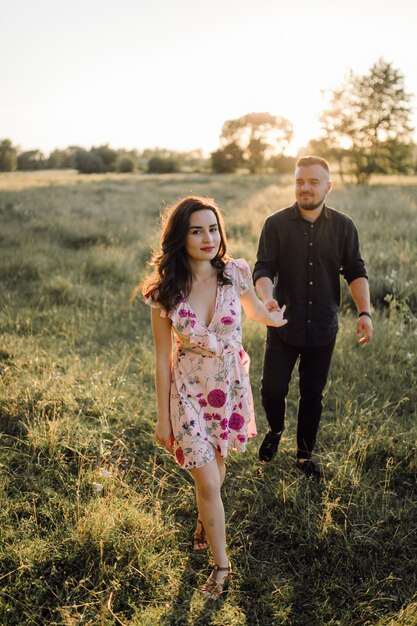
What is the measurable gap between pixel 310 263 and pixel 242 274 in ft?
2.49

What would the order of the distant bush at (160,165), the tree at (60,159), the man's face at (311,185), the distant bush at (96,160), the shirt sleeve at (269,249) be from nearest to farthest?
the man's face at (311,185) < the shirt sleeve at (269,249) < the distant bush at (160,165) < the distant bush at (96,160) < the tree at (60,159)

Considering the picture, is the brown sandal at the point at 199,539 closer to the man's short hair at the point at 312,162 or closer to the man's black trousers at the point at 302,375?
the man's black trousers at the point at 302,375

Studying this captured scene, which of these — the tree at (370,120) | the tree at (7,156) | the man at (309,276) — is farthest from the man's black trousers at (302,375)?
the tree at (7,156)

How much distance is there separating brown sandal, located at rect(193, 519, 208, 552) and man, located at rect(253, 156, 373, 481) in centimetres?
103

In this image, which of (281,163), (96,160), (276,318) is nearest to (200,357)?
(276,318)

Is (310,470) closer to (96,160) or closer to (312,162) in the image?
(312,162)

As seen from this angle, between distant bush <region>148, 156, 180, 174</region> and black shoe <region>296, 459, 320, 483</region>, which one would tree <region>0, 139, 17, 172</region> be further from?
black shoe <region>296, 459, 320, 483</region>

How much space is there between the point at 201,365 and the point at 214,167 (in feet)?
182

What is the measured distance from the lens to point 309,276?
129 inches

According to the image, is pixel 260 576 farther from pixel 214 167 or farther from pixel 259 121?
pixel 259 121

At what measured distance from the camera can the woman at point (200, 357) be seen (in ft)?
7.99

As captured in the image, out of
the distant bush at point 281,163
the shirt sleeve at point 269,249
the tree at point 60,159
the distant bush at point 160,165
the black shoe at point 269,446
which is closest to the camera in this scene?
the shirt sleeve at point 269,249

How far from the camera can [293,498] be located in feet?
10.4

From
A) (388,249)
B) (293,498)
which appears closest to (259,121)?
(388,249)
